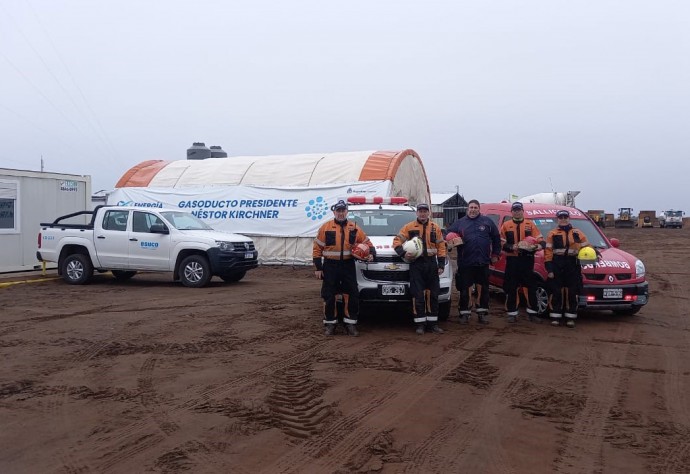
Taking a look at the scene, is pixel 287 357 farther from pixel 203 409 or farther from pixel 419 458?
pixel 419 458

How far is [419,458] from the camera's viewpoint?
4473mm

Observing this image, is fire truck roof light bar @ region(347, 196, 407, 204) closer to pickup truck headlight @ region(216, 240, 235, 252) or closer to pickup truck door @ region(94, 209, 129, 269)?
pickup truck headlight @ region(216, 240, 235, 252)

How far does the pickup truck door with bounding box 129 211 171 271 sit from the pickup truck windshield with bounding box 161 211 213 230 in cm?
25

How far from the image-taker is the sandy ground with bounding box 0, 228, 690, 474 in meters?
4.51

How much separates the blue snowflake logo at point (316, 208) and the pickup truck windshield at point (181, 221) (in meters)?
5.12

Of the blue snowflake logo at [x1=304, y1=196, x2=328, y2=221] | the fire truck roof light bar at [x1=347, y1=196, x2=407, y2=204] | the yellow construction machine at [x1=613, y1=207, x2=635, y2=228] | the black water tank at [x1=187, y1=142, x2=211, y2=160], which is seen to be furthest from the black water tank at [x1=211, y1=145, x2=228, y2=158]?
the yellow construction machine at [x1=613, y1=207, x2=635, y2=228]

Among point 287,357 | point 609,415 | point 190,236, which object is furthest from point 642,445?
point 190,236

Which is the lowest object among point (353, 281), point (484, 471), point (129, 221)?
point (484, 471)

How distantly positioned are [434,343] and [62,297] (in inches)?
331

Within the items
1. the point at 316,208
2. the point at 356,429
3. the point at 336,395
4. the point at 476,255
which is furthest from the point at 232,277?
the point at 356,429

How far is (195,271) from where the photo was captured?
47.9 ft

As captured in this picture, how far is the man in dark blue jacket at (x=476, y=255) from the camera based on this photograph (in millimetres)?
9766

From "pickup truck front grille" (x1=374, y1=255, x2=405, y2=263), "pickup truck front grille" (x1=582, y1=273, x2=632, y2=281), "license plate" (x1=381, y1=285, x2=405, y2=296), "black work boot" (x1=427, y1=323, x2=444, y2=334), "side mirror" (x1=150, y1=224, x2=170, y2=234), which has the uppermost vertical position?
"side mirror" (x1=150, y1=224, x2=170, y2=234)

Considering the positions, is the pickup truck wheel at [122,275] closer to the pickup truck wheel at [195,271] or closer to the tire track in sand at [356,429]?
the pickup truck wheel at [195,271]
